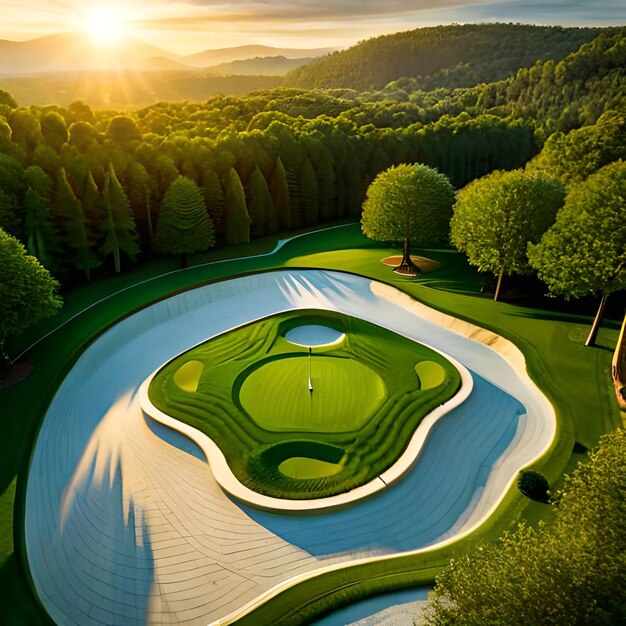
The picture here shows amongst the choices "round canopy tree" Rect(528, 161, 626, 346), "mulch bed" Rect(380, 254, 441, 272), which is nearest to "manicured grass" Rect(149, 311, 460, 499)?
"round canopy tree" Rect(528, 161, 626, 346)

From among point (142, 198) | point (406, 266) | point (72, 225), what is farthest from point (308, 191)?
point (72, 225)

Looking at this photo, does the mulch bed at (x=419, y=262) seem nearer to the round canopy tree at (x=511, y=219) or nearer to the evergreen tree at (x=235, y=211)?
the round canopy tree at (x=511, y=219)

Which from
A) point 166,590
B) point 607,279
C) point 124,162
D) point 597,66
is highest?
point 597,66

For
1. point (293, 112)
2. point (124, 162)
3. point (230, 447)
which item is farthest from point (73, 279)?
point (293, 112)

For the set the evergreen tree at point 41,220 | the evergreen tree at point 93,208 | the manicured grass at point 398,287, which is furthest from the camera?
the evergreen tree at point 93,208

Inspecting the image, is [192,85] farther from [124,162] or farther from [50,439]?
[50,439]

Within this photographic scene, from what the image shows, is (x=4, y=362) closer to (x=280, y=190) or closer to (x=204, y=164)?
(x=204, y=164)

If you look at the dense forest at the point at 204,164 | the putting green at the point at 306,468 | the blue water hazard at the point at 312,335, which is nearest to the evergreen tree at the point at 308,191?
the dense forest at the point at 204,164
